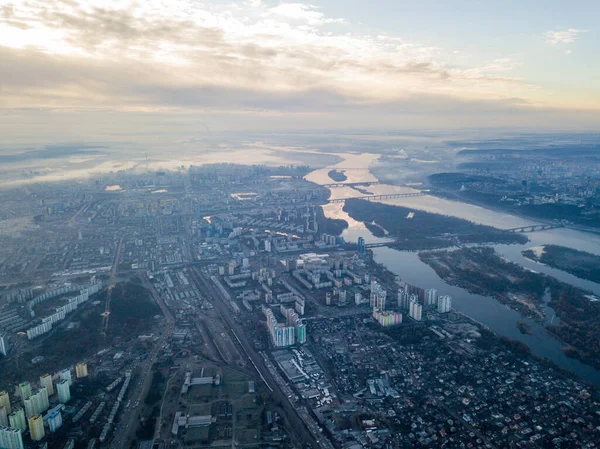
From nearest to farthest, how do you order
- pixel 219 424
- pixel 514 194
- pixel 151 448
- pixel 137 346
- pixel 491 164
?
pixel 151 448 → pixel 219 424 → pixel 137 346 → pixel 514 194 → pixel 491 164

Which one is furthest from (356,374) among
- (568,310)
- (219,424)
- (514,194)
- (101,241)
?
(514,194)

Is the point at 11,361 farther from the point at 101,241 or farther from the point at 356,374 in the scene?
the point at 101,241

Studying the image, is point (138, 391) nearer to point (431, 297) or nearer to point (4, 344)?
point (4, 344)

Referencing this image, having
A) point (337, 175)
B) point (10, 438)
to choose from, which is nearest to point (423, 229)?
point (337, 175)

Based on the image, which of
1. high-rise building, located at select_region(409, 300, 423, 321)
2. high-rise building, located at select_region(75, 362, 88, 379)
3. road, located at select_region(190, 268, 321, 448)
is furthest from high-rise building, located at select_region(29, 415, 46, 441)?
high-rise building, located at select_region(409, 300, 423, 321)

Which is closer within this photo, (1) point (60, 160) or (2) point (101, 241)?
(2) point (101, 241)

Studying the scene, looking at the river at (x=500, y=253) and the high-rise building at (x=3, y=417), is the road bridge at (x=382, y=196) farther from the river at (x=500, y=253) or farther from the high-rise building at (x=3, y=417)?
the high-rise building at (x=3, y=417)

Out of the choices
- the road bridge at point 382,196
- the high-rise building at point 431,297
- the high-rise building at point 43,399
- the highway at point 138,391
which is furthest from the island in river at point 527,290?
the road bridge at point 382,196
